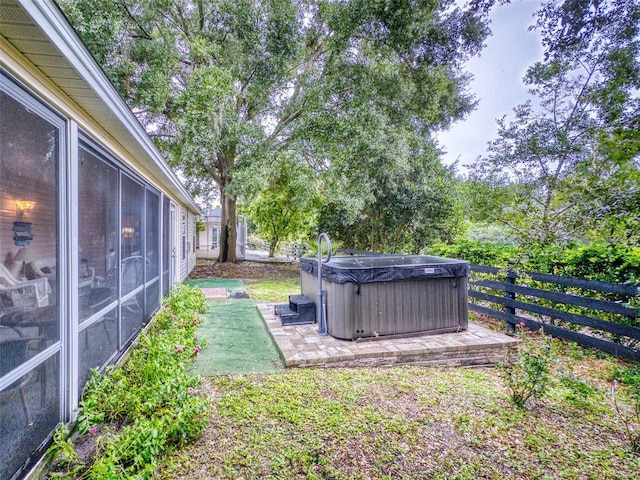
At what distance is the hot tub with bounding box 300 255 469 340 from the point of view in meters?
3.97

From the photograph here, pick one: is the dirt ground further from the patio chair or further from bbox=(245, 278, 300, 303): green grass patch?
the patio chair

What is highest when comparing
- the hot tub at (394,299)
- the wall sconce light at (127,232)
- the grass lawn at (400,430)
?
the wall sconce light at (127,232)

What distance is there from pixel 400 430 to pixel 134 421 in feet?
6.06

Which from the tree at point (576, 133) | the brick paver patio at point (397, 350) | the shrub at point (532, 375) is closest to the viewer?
the shrub at point (532, 375)

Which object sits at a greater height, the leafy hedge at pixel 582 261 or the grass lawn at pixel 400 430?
the leafy hedge at pixel 582 261

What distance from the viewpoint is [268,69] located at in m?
9.29

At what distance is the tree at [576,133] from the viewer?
3.39m

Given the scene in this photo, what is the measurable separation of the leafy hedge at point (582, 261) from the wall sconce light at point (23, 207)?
358cm

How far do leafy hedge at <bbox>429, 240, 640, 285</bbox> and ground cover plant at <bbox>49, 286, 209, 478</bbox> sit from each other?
300 cm

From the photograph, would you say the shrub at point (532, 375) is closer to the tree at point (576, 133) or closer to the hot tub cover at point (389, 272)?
the tree at point (576, 133)

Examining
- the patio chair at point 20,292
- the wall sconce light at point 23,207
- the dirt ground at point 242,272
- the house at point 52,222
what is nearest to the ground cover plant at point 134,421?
the house at point 52,222

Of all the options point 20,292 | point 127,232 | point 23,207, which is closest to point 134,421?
point 20,292

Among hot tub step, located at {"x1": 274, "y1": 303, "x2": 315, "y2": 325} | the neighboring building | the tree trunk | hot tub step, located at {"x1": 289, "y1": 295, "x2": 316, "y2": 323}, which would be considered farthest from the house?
the neighboring building

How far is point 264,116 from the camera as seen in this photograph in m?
11.7
